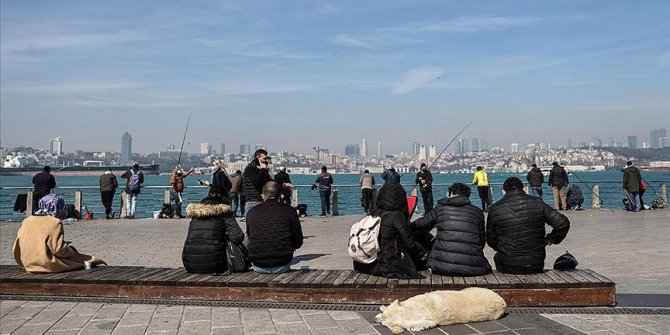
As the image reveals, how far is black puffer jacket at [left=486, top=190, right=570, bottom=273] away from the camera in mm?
6883

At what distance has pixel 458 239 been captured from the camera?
6.89 m

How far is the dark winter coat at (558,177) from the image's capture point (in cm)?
2150

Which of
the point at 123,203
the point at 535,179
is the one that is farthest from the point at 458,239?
the point at 123,203

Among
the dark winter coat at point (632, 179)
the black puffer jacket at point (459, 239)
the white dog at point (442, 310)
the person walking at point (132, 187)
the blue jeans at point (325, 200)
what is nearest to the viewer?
the white dog at point (442, 310)

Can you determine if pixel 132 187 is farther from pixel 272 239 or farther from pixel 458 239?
pixel 458 239

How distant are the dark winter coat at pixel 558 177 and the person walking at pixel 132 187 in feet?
41.7

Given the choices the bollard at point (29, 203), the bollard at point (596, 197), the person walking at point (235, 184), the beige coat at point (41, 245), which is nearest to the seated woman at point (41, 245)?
the beige coat at point (41, 245)

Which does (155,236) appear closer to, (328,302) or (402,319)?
(328,302)

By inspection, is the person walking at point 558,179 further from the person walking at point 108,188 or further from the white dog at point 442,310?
the white dog at point 442,310

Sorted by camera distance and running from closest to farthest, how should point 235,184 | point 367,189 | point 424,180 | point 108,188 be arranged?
point 235,184 → point 108,188 → point 424,180 → point 367,189

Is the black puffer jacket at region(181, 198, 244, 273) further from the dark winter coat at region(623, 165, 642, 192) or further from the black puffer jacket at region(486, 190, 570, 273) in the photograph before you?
the dark winter coat at region(623, 165, 642, 192)

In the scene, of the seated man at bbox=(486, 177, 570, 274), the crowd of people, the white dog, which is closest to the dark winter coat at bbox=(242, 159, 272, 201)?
the crowd of people

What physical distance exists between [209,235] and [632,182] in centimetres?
1708

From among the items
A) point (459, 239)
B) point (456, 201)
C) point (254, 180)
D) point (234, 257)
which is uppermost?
point (254, 180)
